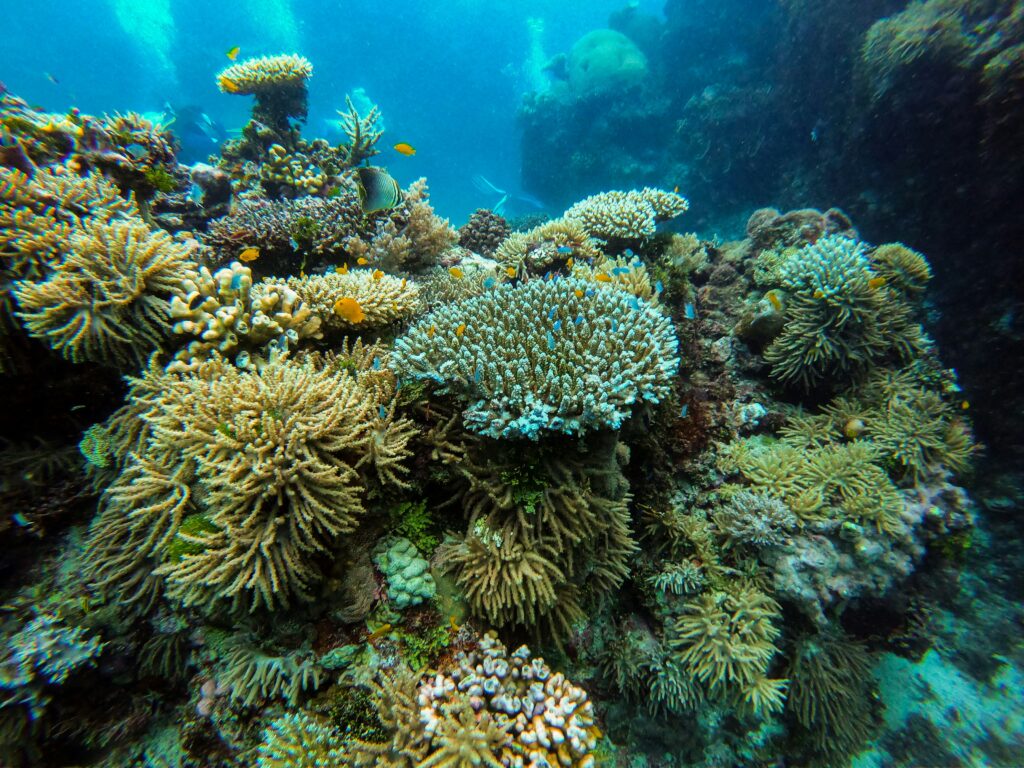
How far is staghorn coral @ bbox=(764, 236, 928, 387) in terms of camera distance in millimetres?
5660

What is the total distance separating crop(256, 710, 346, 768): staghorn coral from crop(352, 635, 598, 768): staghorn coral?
0.19 metres

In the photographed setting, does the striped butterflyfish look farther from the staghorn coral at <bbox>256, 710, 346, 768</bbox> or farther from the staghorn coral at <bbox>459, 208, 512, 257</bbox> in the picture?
the staghorn coral at <bbox>256, 710, 346, 768</bbox>

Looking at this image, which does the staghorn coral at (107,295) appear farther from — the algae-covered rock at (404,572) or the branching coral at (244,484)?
the algae-covered rock at (404,572)

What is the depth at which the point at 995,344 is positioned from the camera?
7.77 meters

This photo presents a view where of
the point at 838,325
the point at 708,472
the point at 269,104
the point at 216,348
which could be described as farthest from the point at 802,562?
the point at 269,104

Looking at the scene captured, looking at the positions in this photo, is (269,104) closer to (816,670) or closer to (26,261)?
(26,261)

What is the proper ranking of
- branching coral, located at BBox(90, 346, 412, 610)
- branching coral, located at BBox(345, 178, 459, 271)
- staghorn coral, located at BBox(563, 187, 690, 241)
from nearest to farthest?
branching coral, located at BBox(90, 346, 412, 610) < branching coral, located at BBox(345, 178, 459, 271) < staghorn coral, located at BBox(563, 187, 690, 241)

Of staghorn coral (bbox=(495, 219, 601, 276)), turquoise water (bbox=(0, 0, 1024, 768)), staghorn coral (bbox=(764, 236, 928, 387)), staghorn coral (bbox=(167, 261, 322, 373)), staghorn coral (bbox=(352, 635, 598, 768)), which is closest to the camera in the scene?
staghorn coral (bbox=(352, 635, 598, 768))

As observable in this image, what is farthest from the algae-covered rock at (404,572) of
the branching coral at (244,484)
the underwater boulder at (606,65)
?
the underwater boulder at (606,65)

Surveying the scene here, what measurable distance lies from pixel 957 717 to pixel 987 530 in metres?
3.32

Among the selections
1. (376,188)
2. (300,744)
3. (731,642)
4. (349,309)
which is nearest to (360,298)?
(349,309)

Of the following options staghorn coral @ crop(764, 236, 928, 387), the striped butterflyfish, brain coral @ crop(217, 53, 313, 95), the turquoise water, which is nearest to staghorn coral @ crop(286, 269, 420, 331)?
the turquoise water

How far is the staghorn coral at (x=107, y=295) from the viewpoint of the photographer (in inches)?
132

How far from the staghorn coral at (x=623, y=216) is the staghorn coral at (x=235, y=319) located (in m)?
4.99
